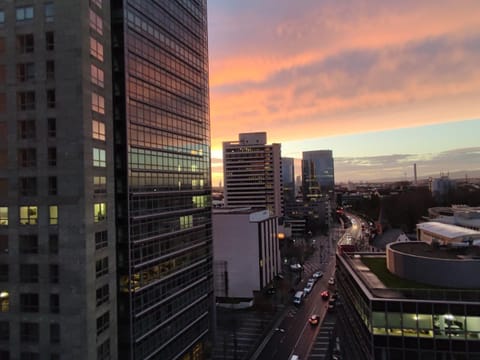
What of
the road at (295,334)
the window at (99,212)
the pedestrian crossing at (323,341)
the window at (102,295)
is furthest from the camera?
the road at (295,334)

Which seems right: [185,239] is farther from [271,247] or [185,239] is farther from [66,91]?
[271,247]

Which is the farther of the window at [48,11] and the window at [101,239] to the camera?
the window at [101,239]

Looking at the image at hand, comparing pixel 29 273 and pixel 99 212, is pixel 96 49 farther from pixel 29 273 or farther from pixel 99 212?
pixel 29 273

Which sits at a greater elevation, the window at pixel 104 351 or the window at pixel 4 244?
the window at pixel 4 244

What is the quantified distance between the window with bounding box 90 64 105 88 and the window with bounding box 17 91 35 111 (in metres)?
5.91

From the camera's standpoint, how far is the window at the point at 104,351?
37.8 metres

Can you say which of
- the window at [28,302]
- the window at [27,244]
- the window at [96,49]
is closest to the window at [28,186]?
the window at [27,244]

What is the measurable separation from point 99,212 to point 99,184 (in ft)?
9.51

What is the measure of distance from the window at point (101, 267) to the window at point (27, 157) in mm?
11686

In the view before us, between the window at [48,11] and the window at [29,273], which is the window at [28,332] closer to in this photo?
the window at [29,273]

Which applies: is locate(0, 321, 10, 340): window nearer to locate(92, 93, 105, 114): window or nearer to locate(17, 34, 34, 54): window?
locate(92, 93, 105, 114): window

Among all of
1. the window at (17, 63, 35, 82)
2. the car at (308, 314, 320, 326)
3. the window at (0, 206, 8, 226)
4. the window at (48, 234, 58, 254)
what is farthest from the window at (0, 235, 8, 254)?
the car at (308, 314, 320, 326)

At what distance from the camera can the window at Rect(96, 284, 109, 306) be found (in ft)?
125

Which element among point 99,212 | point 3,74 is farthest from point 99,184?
point 3,74
